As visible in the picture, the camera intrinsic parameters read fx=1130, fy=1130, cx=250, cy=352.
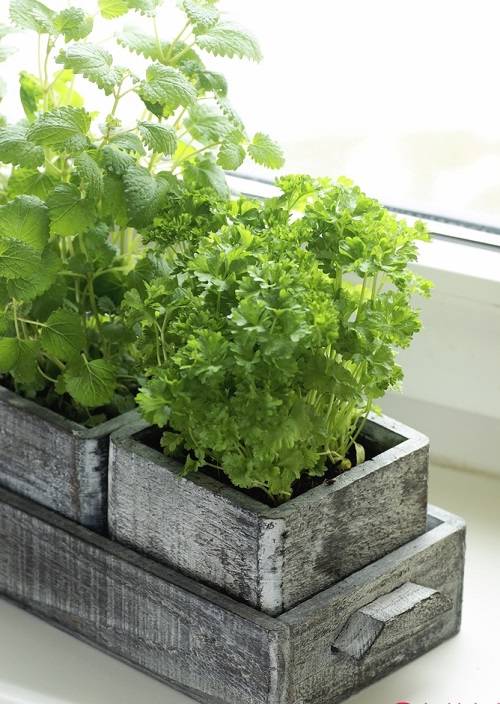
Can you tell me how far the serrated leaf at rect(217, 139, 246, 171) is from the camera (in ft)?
3.10

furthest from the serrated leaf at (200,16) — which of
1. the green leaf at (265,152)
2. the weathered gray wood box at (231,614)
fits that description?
the weathered gray wood box at (231,614)

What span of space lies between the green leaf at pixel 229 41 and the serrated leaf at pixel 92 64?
0.08m

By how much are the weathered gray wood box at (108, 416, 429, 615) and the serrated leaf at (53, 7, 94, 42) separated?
1.06ft

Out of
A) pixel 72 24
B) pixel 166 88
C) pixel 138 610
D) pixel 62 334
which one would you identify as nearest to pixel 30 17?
pixel 72 24

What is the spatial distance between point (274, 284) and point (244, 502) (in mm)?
173

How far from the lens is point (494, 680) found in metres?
0.97

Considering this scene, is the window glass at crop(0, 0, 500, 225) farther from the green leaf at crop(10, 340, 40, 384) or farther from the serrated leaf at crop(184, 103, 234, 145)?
the green leaf at crop(10, 340, 40, 384)

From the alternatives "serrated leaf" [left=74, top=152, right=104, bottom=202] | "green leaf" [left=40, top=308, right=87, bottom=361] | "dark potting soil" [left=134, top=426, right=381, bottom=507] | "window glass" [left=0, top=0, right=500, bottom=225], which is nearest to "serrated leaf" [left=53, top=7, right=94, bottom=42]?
"serrated leaf" [left=74, top=152, right=104, bottom=202]

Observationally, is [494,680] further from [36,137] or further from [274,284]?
[36,137]

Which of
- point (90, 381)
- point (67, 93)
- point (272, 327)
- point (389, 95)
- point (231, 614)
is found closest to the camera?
point (272, 327)

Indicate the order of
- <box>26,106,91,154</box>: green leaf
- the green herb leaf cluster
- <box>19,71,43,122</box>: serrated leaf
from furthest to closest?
1. <box>19,71,43,122</box>: serrated leaf
2. <box>26,106,91,154</box>: green leaf
3. the green herb leaf cluster

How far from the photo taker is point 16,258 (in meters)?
0.89

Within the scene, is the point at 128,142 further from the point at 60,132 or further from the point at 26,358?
the point at 26,358

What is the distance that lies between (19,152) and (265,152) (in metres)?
0.21
